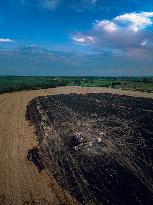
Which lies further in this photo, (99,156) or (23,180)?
(99,156)

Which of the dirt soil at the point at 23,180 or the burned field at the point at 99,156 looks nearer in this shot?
the dirt soil at the point at 23,180

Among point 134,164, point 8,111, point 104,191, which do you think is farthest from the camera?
point 8,111

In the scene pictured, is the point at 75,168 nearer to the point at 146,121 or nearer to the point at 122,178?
the point at 122,178

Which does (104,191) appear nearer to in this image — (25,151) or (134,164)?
(134,164)

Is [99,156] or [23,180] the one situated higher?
[99,156]

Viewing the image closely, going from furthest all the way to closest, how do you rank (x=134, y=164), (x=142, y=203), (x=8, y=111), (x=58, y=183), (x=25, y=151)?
(x=8, y=111), (x=25, y=151), (x=134, y=164), (x=58, y=183), (x=142, y=203)

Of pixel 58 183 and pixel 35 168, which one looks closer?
pixel 58 183

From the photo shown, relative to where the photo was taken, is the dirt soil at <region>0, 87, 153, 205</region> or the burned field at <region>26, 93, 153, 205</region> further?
the burned field at <region>26, 93, 153, 205</region>

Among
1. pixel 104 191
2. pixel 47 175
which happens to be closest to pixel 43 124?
pixel 47 175
